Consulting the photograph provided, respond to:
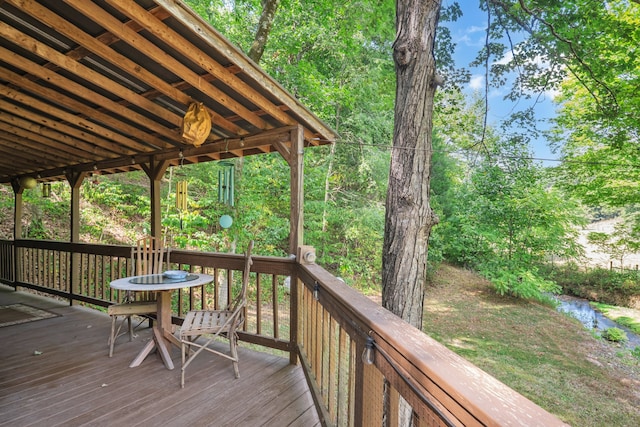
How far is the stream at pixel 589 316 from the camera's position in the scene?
7973mm

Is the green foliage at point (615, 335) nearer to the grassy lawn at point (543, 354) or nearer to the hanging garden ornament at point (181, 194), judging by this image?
the grassy lawn at point (543, 354)

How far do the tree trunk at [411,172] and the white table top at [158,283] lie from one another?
1882 mm

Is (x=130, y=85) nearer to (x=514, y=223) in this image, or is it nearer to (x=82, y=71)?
(x=82, y=71)

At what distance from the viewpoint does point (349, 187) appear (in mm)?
10633

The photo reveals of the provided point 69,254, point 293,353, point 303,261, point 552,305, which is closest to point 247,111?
point 303,261

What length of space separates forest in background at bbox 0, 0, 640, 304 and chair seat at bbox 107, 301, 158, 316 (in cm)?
384

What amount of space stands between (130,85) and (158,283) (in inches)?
77.7

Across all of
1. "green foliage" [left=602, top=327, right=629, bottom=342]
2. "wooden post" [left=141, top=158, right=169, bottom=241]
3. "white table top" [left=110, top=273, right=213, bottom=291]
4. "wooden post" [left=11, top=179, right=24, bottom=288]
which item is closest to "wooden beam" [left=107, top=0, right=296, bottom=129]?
"white table top" [left=110, top=273, right=213, bottom=291]

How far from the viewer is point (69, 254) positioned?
214 inches

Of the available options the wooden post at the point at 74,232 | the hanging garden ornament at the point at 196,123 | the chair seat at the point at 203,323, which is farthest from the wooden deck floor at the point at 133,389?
the hanging garden ornament at the point at 196,123

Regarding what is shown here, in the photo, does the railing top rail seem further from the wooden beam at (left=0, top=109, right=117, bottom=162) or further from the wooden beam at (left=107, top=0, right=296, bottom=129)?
the wooden beam at (left=0, top=109, right=117, bottom=162)

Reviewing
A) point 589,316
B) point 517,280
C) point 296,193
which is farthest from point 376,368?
point 589,316

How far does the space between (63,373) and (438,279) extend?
11505 mm

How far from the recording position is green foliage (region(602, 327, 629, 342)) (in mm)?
7751
